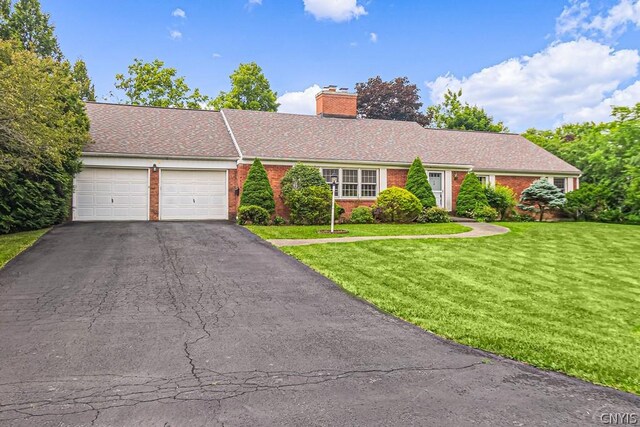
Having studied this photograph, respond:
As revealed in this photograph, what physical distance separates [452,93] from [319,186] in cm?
2990

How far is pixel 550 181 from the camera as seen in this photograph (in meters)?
23.3

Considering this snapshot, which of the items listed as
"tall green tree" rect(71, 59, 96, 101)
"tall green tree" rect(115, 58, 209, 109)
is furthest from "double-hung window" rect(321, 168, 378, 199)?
"tall green tree" rect(71, 59, 96, 101)

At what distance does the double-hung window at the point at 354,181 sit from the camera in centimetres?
1928

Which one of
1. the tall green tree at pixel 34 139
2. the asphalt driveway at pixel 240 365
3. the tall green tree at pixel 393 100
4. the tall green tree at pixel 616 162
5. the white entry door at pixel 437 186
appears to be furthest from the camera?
the tall green tree at pixel 393 100

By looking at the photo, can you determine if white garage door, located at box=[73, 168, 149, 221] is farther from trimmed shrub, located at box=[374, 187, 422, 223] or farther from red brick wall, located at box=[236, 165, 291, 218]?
trimmed shrub, located at box=[374, 187, 422, 223]

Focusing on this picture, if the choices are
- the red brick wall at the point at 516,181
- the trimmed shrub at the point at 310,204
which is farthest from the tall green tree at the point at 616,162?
the trimmed shrub at the point at 310,204

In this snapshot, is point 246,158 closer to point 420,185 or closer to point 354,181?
point 354,181

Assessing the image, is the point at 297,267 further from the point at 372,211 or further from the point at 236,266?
the point at 372,211

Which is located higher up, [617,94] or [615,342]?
[617,94]

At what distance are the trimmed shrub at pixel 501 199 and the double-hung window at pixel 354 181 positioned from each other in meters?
5.79

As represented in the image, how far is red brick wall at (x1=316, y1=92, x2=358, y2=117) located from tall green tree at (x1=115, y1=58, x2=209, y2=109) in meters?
14.3

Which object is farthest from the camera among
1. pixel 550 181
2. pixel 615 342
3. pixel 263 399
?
pixel 550 181

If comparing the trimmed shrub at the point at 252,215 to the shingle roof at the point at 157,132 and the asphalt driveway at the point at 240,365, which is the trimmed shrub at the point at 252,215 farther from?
the asphalt driveway at the point at 240,365

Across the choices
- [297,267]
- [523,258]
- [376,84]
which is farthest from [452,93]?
[297,267]
